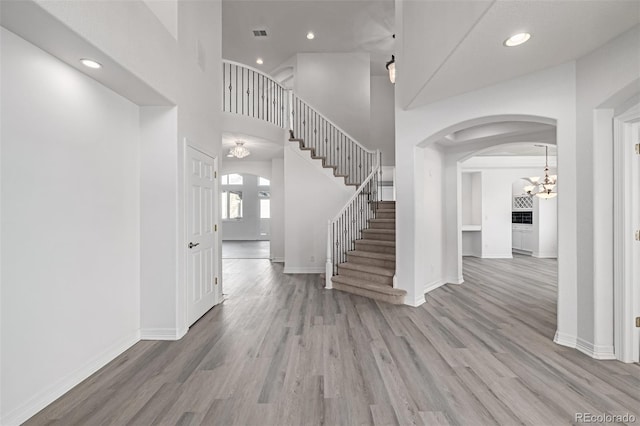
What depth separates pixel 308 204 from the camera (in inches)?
262

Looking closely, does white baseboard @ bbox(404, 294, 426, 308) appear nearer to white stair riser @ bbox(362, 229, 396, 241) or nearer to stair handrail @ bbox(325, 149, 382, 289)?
white stair riser @ bbox(362, 229, 396, 241)

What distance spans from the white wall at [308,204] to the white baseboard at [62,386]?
3957 mm

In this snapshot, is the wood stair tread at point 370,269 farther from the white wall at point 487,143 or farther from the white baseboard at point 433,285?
the white baseboard at point 433,285

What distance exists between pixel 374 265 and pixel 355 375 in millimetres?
2874

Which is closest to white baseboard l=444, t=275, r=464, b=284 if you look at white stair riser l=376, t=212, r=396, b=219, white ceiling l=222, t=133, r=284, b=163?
white stair riser l=376, t=212, r=396, b=219

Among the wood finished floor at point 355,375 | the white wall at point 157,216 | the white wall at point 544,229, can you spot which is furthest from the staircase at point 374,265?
the white wall at point 544,229

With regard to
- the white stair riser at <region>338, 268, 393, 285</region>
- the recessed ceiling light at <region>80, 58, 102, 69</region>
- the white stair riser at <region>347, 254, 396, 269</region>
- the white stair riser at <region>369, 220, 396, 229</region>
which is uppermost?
the recessed ceiling light at <region>80, 58, 102, 69</region>

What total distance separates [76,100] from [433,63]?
3227mm

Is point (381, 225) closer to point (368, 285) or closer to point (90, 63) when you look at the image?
point (368, 285)

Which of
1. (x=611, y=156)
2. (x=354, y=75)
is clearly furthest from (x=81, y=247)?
(x=354, y=75)

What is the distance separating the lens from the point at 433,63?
2.94 meters

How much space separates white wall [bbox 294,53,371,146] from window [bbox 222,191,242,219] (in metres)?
7.45

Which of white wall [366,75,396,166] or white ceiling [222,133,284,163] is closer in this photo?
white ceiling [222,133,284,163]

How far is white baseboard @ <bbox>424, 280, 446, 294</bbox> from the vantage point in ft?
16.4
